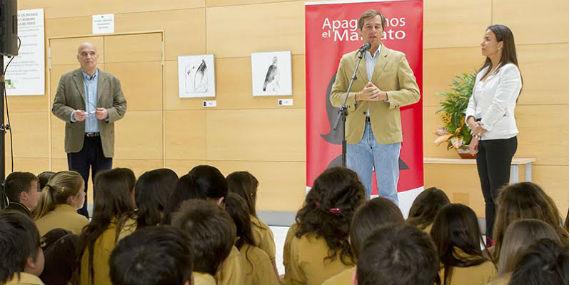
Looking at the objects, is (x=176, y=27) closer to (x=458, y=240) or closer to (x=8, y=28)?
(x=8, y=28)

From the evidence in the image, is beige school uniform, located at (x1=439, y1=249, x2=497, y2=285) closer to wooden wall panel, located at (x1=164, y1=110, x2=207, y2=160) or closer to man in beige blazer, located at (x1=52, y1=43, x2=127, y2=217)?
man in beige blazer, located at (x1=52, y1=43, x2=127, y2=217)

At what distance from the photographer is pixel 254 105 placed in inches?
265

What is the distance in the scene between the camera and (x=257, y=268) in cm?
256

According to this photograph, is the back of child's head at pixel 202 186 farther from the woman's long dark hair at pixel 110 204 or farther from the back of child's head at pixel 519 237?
Answer: the back of child's head at pixel 519 237

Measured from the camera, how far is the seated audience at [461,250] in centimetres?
224

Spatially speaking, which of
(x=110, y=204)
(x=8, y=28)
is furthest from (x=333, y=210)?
(x=8, y=28)

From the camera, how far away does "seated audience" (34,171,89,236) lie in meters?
3.21

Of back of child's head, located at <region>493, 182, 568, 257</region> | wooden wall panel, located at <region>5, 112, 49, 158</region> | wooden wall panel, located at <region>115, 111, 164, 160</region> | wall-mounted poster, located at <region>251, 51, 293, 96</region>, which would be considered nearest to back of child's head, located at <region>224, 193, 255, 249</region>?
back of child's head, located at <region>493, 182, 568, 257</region>

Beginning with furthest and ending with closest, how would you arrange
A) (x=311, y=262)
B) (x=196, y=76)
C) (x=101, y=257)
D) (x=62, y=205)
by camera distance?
(x=196, y=76) → (x=62, y=205) → (x=101, y=257) → (x=311, y=262)

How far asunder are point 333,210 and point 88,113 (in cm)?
298

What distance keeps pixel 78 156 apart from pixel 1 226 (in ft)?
10.5

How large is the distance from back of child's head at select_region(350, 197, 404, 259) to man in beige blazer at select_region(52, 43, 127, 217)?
10.7 ft

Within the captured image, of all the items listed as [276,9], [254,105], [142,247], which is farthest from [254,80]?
[142,247]

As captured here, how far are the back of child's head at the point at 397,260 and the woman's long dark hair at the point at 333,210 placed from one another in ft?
3.04
